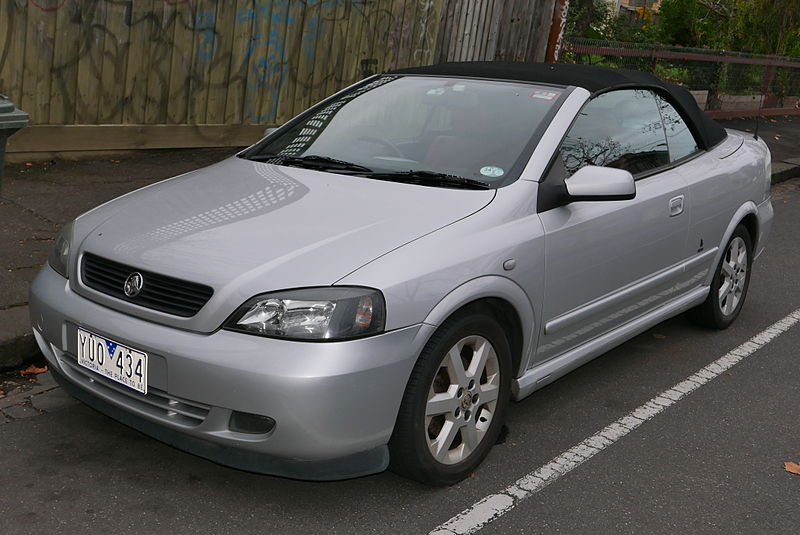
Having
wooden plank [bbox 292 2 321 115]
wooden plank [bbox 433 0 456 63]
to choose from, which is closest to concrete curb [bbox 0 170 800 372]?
wooden plank [bbox 292 2 321 115]

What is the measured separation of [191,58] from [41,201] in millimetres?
2317

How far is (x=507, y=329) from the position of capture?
3.85 meters

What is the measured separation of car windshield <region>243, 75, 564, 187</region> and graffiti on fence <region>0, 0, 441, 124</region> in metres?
3.71

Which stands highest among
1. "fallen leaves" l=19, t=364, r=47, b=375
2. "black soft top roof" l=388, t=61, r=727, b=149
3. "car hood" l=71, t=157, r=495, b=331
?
"black soft top roof" l=388, t=61, r=727, b=149

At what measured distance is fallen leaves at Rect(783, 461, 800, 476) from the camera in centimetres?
402

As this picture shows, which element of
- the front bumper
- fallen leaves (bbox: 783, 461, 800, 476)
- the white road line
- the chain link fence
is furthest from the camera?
the chain link fence

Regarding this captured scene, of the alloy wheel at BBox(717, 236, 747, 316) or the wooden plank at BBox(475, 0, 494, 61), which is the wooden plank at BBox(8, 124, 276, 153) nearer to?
the wooden plank at BBox(475, 0, 494, 61)

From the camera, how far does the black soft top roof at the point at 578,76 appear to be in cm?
458

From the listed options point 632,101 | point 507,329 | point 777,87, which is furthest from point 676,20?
point 507,329

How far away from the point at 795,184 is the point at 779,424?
27.0 feet

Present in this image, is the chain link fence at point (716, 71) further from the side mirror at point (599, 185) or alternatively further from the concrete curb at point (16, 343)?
the concrete curb at point (16, 343)

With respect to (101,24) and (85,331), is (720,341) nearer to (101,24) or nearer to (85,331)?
(85,331)

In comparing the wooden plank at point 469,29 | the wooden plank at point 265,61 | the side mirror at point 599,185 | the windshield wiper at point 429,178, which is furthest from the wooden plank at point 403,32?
the side mirror at point 599,185

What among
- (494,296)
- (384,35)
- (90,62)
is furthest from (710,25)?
(494,296)
